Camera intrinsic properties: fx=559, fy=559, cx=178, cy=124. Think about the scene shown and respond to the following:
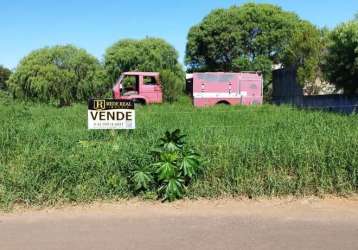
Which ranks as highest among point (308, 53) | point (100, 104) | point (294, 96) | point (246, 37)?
point (246, 37)

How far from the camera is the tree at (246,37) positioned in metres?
44.4

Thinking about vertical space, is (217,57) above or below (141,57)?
above

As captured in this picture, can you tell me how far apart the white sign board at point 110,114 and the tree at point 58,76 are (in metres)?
23.4

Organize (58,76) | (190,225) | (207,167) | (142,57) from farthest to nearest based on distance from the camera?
1. (142,57)
2. (58,76)
3. (207,167)
4. (190,225)

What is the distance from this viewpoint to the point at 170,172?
7207 mm

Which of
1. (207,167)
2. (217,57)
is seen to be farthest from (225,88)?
(207,167)

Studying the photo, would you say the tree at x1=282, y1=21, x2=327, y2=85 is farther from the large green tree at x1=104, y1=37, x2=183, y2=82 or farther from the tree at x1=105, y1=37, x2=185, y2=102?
the large green tree at x1=104, y1=37, x2=183, y2=82

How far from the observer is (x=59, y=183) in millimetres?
7246

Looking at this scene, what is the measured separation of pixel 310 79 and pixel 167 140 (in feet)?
94.9

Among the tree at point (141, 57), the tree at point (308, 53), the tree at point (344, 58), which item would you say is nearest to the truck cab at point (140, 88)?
the tree at point (344, 58)

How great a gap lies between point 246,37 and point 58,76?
58.4 feet

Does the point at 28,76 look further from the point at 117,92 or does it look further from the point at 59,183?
the point at 59,183

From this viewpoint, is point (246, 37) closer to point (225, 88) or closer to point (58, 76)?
point (225, 88)

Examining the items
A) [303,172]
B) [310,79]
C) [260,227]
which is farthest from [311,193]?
[310,79]
